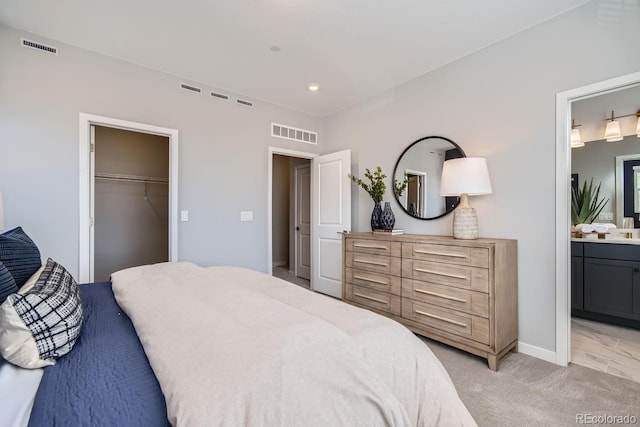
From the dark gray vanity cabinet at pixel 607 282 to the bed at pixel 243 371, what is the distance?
3086 millimetres

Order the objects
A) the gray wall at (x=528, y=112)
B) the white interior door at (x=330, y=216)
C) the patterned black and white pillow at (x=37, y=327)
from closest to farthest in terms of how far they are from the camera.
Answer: the patterned black and white pillow at (x=37, y=327) < the gray wall at (x=528, y=112) < the white interior door at (x=330, y=216)

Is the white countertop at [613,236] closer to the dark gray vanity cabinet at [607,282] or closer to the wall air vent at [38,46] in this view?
the dark gray vanity cabinet at [607,282]

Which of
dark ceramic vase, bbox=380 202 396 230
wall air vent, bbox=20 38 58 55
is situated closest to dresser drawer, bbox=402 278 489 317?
dark ceramic vase, bbox=380 202 396 230

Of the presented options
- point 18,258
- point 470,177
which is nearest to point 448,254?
point 470,177

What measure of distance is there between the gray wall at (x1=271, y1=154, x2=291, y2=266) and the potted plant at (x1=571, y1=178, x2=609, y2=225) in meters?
4.87

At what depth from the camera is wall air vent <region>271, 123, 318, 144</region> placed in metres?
3.92

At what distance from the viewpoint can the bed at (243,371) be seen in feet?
2.36

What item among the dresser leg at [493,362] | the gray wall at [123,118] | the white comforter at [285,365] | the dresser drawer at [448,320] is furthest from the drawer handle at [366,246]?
the white comforter at [285,365]

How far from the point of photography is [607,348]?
96.0 inches

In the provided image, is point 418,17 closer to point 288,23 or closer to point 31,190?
point 288,23

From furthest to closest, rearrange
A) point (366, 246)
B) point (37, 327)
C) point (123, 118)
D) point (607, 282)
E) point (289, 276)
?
point (289, 276) → point (366, 246) → point (607, 282) → point (123, 118) → point (37, 327)

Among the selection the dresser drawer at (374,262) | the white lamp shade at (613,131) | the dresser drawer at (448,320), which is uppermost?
the white lamp shade at (613,131)

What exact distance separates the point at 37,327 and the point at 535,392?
260cm

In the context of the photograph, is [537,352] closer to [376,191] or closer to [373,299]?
[373,299]
